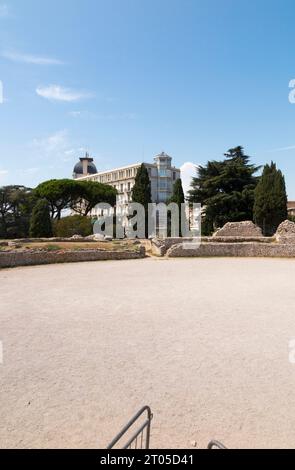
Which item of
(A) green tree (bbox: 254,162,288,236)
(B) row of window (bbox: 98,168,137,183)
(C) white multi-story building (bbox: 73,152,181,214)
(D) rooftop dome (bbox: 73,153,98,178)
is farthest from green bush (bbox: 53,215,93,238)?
(D) rooftop dome (bbox: 73,153,98,178)

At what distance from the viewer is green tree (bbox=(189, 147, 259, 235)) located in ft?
115

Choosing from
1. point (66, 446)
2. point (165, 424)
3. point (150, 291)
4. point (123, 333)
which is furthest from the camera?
point (150, 291)

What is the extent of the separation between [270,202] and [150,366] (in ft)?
95.1

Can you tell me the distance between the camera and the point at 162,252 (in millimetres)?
24109

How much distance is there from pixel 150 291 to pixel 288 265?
10.8m

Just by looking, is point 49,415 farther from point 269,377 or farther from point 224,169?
point 224,169

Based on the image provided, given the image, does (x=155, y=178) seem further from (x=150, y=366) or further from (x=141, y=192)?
(x=150, y=366)

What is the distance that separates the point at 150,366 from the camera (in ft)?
18.8

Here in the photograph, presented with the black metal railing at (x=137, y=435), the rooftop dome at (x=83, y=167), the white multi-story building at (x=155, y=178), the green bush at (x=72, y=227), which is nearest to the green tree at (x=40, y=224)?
the green bush at (x=72, y=227)

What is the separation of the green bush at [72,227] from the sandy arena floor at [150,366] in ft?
66.7

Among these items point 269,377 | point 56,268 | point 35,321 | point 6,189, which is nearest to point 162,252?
point 56,268

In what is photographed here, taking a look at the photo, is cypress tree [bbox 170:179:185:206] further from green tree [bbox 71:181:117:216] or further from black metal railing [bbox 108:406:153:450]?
black metal railing [bbox 108:406:153:450]

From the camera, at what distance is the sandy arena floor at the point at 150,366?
4.03m

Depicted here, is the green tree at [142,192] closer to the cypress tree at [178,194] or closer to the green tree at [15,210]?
the cypress tree at [178,194]
